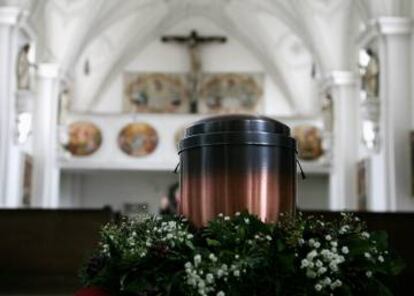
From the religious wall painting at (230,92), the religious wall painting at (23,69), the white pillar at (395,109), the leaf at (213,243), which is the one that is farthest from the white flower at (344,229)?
the religious wall painting at (230,92)

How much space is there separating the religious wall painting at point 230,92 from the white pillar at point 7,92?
1267 centimetres

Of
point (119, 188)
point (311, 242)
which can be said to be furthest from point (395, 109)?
point (119, 188)

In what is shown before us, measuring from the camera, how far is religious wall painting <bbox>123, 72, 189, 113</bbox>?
93.1ft

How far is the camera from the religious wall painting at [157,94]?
28.4 metres

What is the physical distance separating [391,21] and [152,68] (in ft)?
46.7

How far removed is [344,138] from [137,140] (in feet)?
26.0

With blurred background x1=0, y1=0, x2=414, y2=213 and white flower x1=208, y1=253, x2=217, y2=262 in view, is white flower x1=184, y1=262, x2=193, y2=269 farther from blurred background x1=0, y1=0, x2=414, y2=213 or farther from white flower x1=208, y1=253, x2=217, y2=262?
blurred background x1=0, y1=0, x2=414, y2=213

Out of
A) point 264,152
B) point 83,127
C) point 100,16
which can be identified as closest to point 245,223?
point 264,152

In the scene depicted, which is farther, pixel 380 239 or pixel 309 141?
pixel 309 141

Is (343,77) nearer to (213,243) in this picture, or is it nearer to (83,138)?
(83,138)

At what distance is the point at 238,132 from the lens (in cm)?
318

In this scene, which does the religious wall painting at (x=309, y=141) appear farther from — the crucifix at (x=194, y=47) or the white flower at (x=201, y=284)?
the white flower at (x=201, y=284)

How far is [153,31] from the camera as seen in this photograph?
28578mm

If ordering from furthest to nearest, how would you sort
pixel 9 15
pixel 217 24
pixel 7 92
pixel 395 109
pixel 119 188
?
pixel 119 188
pixel 217 24
pixel 9 15
pixel 7 92
pixel 395 109
